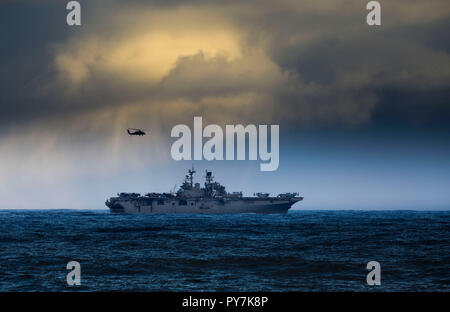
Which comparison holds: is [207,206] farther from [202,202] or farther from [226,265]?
[226,265]

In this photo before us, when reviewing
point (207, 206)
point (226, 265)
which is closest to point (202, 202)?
point (207, 206)

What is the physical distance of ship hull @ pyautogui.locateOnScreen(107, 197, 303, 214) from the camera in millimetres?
147500

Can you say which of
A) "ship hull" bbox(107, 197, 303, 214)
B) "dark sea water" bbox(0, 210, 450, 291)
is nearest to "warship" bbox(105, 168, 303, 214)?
"ship hull" bbox(107, 197, 303, 214)

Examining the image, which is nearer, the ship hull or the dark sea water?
the dark sea water

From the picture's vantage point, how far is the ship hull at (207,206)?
14750 centimetres

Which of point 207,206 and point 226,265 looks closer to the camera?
point 226,265

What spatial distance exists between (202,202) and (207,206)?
2.02 meters

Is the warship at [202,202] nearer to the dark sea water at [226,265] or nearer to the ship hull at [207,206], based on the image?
the ship hull at [207,206]

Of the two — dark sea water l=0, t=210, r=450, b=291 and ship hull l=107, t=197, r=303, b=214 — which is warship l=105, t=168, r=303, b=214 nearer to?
ship hull l=107, t=197, r=303, b=214

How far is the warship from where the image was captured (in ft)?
484

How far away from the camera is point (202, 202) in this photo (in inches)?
5876
